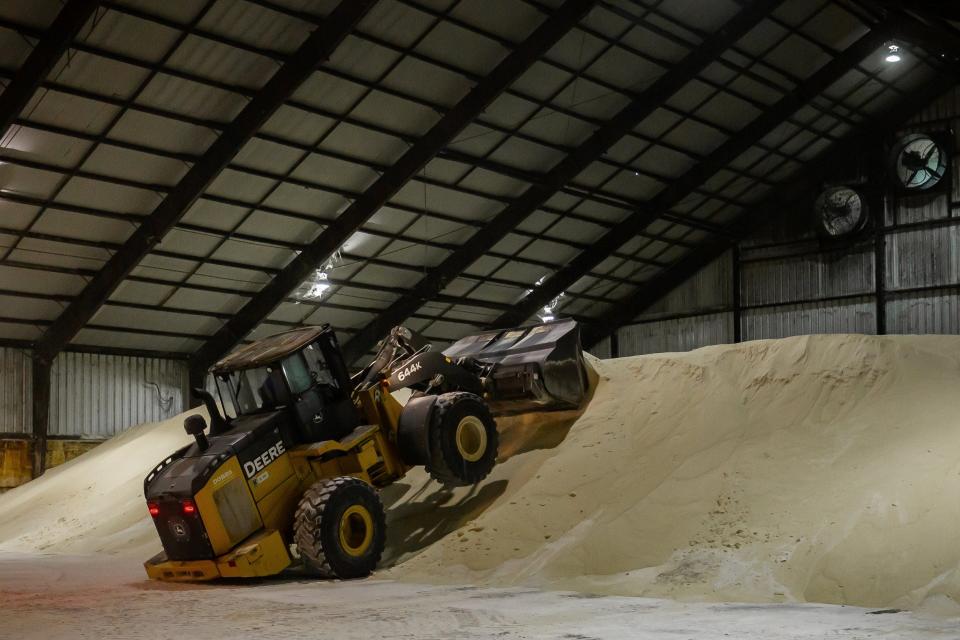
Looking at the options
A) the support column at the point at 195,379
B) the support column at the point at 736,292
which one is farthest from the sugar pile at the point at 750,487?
the support column at the point at 736,292

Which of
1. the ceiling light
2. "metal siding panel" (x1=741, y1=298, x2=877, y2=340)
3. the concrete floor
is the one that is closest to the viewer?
the concrete floor

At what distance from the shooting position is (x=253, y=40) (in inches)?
854

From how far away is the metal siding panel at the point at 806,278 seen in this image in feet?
112

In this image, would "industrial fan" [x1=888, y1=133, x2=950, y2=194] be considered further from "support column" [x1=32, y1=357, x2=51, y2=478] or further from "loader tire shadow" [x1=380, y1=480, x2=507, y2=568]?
"support column" [x1=32, y1=357, x2=51, y2=478]

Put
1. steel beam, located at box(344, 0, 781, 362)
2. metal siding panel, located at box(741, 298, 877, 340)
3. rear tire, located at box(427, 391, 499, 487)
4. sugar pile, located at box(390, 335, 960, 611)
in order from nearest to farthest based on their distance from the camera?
sugar pile, located at box(390, 335, 960, 611)
rear tire, located at box(427, 391, 499, 487)
steel beam, located at box(344, 0, 781, 362)
metal siding panel, located at box(741, 298, 877, 340)

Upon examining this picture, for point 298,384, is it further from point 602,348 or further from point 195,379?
point 602,348

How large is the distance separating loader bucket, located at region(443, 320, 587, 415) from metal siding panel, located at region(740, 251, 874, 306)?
65.5ft

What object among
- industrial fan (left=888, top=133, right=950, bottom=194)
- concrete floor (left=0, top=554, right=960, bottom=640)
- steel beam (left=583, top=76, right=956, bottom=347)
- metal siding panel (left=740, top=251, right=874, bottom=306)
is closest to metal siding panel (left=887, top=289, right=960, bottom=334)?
metal siding panel (left=740, top=251, right=874, bottom=306)

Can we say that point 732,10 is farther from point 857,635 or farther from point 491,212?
point 857,635

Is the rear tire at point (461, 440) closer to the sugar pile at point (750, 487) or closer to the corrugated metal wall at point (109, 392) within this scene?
the sugar pile at point (750, 487)

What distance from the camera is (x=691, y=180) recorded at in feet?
106

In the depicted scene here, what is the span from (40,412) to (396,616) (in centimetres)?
2181

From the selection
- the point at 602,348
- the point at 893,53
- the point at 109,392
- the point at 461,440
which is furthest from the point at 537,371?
the point at 602,348

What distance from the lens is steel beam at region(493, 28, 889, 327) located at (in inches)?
1169
